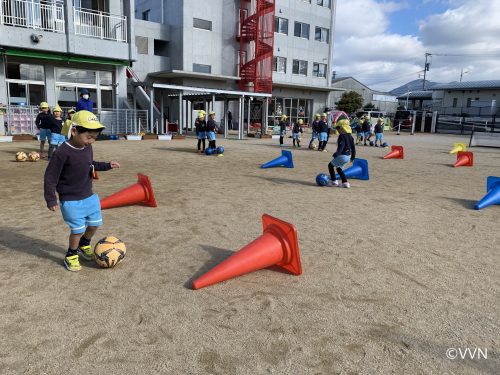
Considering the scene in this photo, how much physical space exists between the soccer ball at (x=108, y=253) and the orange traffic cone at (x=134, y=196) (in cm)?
243

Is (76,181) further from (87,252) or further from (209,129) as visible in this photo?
(209,129)

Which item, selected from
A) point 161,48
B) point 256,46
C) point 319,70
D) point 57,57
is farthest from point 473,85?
point 57,57

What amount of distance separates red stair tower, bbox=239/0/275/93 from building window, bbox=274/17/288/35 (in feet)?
6.13

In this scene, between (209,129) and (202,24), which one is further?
(202,24)

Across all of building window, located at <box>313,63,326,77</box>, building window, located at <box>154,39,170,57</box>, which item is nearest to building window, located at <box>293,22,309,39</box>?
building window, located at <box>313,63,326,77</box>

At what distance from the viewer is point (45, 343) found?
2.84 metres

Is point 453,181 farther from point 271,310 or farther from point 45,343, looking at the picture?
point 45,343

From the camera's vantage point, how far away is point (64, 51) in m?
19.2

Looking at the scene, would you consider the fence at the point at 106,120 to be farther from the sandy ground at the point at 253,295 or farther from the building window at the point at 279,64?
the building window at the point at 279,64

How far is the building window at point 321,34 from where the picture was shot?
36847 millimetres

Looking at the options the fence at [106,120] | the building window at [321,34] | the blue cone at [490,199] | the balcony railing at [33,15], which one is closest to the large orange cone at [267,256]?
the blue cone at [490,199]

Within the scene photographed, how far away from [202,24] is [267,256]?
29043 mm

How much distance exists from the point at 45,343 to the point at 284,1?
36.0 meters

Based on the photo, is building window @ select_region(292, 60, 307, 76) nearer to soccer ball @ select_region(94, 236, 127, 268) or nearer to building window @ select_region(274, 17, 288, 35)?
building window @ select_region(274, 17, 288, 35)
